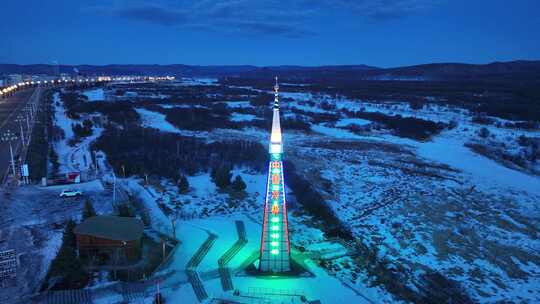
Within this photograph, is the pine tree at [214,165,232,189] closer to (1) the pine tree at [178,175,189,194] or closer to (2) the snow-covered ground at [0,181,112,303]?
(1) the pine tree at [178,175,189,194]

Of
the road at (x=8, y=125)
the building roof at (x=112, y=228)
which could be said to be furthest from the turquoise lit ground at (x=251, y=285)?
the road at (x=8, y=125)

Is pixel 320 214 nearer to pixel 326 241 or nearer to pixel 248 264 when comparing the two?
pixel 326 241

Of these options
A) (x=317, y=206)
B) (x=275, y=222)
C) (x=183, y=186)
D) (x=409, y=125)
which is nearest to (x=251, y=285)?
(x=275, y=222)

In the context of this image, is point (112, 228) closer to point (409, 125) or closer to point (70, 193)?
point (70, 193)

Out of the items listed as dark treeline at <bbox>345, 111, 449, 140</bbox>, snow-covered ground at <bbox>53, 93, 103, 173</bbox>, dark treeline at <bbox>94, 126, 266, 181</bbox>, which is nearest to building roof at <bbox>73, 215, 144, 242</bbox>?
dark treeline at <bbox>94, 126, 266, 181</bbox>

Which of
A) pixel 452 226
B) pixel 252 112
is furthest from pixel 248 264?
pixel 252 112
